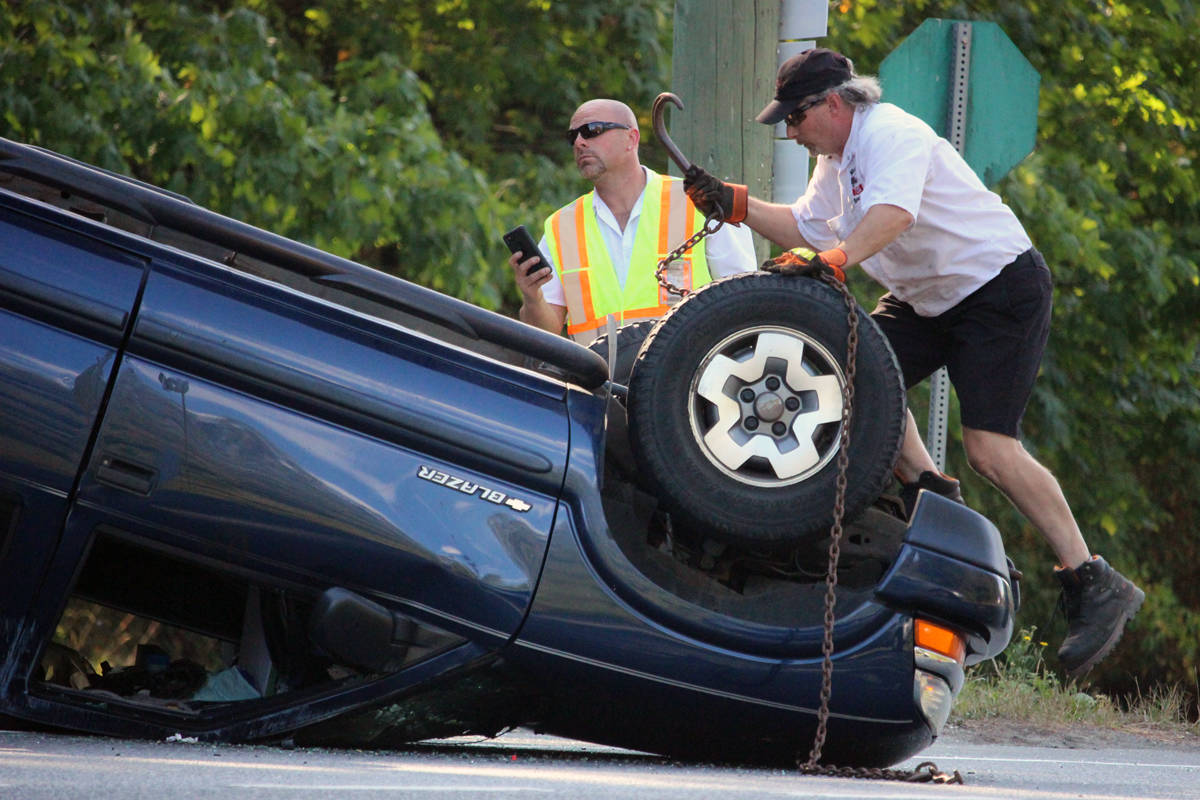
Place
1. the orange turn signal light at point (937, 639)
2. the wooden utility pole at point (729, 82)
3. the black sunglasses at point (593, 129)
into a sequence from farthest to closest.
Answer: the wooden utility pole at point (729, 82) → the black sunglasses at point (593, 129) → the orange turn signal light at point (937, 639)

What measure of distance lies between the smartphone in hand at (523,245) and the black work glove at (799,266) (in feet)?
3.42

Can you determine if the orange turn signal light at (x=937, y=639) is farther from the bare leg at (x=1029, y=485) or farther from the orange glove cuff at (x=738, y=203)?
the orange glove cuff at (x=738, y=203)

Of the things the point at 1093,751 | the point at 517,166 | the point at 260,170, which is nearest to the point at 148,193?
the point at 1093,751

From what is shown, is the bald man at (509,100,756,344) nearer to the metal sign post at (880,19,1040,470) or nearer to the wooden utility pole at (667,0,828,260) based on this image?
the wooden utility pole at (667,0,828,260)

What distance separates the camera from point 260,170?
10289 mm

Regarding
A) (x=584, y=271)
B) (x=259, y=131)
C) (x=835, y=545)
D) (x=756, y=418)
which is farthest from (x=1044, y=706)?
(x=259, y=131)

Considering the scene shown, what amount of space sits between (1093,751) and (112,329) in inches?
168

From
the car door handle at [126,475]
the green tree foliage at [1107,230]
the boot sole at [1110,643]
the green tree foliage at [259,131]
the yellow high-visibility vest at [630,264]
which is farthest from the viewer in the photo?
the green tree foliage at [1107,230]

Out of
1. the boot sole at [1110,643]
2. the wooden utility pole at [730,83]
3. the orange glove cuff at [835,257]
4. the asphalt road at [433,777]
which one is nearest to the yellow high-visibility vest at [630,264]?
the wooden utility pole at [730,83]

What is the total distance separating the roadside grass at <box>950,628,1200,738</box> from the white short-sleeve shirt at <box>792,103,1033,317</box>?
8.36 ft

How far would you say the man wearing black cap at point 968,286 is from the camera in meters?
5.07

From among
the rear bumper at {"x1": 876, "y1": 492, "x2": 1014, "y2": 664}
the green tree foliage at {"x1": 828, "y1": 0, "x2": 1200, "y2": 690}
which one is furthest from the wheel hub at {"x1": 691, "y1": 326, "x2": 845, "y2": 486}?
the green tree foliage at {"x1": 828, "y1": 0, "x2": 1200, "y2": 690}

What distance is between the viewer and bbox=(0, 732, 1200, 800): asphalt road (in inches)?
133

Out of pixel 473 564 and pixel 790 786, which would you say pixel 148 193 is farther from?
pixel 790 786
